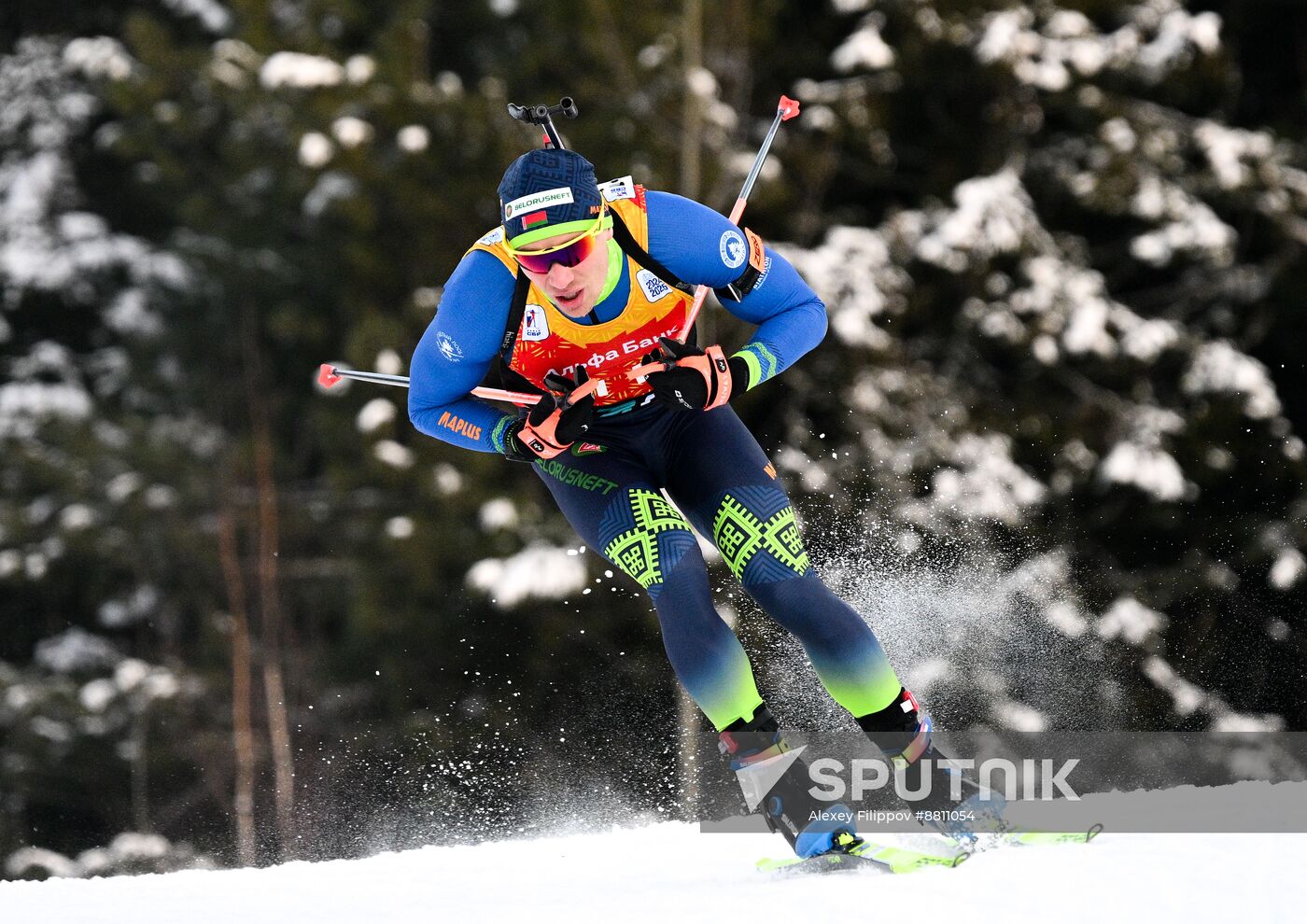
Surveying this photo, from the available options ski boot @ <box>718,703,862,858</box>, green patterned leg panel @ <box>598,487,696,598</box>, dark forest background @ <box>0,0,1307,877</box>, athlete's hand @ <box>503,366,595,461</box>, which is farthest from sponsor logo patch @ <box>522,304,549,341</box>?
→ dark forest background @ <box>0,0,1307,877</box>

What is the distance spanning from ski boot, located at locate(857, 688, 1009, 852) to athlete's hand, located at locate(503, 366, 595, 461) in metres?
0.92

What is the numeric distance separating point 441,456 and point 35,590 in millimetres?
4457

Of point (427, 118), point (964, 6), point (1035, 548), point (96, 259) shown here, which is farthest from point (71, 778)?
point (964, 6)

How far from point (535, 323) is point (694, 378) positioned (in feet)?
1.34

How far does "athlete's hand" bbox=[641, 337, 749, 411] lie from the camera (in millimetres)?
3320

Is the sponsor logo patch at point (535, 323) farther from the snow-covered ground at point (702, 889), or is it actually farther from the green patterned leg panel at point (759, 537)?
the snow-covered ground at point (702, 889)

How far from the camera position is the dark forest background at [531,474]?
9.44 meters

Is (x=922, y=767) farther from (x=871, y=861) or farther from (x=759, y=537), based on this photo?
(x=759, y=537)

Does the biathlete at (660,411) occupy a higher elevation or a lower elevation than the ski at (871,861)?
higher

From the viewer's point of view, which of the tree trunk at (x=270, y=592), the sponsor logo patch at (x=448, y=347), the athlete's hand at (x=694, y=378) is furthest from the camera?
the tree trunk at (x=270, y=592)

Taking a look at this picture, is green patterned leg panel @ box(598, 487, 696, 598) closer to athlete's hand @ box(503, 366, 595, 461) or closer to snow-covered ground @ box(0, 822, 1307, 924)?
athlete's hand @ box(503, 366, 595, 461)

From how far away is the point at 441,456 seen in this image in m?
10.0

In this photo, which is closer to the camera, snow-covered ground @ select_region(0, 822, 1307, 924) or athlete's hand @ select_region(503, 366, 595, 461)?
snow-covered ground @ select_region(0, 822, 1307, 924)

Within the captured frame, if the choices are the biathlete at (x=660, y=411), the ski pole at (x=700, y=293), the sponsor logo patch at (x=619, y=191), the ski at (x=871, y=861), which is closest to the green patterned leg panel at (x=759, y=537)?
the biathlete at (x=660, y=411)
